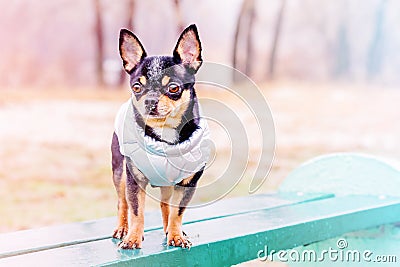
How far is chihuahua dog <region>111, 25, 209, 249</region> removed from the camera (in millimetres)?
873

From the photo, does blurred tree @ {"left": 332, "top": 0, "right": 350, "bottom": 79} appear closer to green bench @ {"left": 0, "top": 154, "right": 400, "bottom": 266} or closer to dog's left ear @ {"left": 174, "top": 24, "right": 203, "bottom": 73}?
green bench @ {"left": 0, "top": 154, "right": 400, "bottom": 266}

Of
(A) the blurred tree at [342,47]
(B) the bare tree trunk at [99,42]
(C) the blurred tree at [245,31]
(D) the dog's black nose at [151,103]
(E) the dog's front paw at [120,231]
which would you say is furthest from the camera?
(A) the blurred tree at [342,47]

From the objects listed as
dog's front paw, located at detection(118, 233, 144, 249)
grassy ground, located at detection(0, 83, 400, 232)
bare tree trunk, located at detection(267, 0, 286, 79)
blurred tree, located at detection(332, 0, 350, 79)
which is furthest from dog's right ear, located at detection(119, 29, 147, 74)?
blurred tree, located at detection(332, 0, 350, 79)

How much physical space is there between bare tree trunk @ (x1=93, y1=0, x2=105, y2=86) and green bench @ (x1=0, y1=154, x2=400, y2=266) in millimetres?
730

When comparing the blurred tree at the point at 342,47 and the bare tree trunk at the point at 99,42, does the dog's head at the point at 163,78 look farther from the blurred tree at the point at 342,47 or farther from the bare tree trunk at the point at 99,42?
the blurred tree at the point at 342,47

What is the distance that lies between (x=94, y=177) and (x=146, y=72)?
38.0 inches

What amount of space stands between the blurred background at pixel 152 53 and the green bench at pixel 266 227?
439mm

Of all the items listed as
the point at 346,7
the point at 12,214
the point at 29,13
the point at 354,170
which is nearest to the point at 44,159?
the point at 12,214

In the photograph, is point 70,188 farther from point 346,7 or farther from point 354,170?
point 346,7

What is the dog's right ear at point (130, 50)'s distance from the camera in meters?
0.89

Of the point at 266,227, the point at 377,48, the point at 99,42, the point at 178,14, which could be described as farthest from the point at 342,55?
the point at 266,227

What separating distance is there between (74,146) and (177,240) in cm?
95

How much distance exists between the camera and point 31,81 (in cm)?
178

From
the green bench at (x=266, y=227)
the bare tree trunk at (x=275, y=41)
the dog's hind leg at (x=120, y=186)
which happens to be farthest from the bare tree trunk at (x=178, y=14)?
the dog's hind leg at (x=120, y=186)
